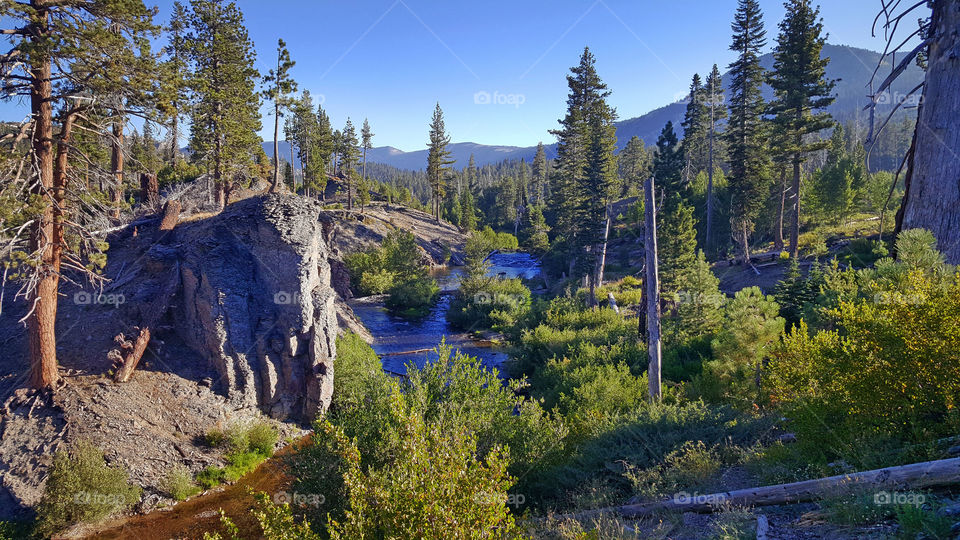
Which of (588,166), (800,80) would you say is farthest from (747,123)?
(588,166)

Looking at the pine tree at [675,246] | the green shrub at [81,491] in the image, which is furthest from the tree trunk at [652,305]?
the green shrub at [81,491]

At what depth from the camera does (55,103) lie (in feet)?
39.8

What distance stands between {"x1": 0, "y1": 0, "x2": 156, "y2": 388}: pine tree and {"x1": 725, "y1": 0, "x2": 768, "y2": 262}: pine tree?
36891 millimetres

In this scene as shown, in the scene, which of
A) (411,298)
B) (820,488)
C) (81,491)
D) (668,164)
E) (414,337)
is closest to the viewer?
(820,488)

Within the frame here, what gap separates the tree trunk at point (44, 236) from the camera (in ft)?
37.7

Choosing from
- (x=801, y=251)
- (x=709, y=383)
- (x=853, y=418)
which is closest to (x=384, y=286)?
(x=709, y=383)

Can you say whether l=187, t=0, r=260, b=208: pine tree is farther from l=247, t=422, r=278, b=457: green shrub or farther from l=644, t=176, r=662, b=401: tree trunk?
l=644, t=176, r=662, b=401: tree trunk

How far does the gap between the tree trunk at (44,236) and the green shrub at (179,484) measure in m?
4.26

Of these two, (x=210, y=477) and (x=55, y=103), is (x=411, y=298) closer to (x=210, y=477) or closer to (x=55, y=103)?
(x=210, y=477)

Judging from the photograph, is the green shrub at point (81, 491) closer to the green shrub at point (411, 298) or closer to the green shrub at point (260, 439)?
the green shrub at point (260, 439)

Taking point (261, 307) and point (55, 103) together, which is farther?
point (261, 307)

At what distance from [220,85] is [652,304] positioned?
28.8 metres

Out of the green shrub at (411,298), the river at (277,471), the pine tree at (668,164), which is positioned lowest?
the river at (277,471)

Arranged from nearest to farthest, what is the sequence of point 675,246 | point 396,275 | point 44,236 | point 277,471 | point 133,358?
1. point 44,236
2. point 133,358
3. point 277,471
4. point 675,246
5. point 396,275
